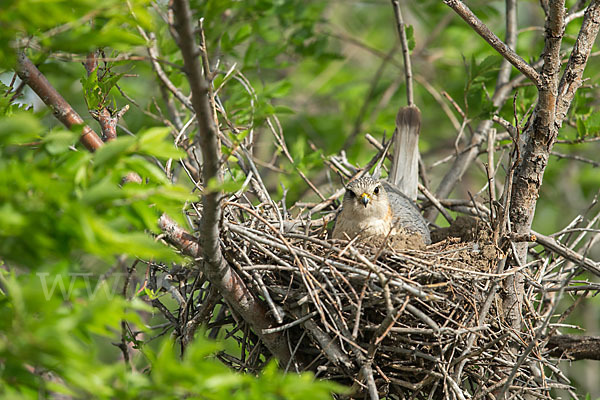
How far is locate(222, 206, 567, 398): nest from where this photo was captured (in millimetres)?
3355

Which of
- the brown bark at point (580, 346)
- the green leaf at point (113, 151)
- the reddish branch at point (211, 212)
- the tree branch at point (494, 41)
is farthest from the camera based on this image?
the brown bark at point (580, 346)

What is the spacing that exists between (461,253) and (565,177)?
6001mm

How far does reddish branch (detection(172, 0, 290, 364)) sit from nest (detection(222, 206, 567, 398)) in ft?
0.34

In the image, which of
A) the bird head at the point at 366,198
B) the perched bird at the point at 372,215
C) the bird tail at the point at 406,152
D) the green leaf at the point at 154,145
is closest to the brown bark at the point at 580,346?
the perched bird at the point at 372,215

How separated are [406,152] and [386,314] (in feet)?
7.18

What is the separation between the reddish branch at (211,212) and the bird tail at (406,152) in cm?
216

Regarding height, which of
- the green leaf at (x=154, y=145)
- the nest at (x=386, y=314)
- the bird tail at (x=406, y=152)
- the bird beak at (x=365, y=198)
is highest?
the bird tail at (x=406, y=152)

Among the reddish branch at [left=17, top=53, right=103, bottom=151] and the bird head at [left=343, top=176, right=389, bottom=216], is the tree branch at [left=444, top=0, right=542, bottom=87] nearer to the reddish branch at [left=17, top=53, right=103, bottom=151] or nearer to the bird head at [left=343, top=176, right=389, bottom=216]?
the bird head at [left=343, top=176, right=389, bottom=216]

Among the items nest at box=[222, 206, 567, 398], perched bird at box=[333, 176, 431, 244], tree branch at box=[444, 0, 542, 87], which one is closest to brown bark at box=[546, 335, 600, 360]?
nest at box=[222, 206, 567, 398]

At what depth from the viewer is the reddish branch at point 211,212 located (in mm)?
2047

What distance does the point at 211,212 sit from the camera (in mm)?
2668

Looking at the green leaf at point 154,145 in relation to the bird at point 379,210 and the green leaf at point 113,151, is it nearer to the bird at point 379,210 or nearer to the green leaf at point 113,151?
the green leaf at point 113,151

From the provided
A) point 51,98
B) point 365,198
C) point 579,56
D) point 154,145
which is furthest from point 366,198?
point 154,145

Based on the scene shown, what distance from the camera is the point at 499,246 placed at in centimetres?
388
